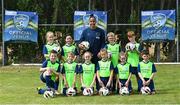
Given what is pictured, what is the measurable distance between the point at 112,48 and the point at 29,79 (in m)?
4.23

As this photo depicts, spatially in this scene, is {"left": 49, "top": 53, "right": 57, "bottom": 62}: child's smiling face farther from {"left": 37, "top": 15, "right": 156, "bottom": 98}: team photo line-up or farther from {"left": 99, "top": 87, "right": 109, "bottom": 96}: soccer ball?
{"left": 99, "top": 87, "right": 109, "bottom": 96}: soccer ball

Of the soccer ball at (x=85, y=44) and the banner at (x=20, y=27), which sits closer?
the soccer ball at (x=85, y=44)

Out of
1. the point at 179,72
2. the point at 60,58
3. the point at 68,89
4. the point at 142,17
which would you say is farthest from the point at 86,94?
the point at 142,17

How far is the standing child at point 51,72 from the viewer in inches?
502

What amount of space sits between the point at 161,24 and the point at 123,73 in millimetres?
8711

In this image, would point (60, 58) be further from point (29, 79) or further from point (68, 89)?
point (29, 79)

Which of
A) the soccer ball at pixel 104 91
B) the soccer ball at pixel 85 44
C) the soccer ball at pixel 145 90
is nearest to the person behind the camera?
the soccer ball at pixel 104 91

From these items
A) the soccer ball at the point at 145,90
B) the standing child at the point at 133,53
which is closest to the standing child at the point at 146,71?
the soccer ball at the point at 145,90

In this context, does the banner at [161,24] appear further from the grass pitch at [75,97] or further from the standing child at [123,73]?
the standing child at [123,73]

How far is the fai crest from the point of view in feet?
70.3

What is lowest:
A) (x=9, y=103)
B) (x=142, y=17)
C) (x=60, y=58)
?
(x=9, y=103)

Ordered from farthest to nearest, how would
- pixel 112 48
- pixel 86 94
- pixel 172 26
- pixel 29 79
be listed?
pixel 172 26, pixel 29 79, pixel 112 48, pixel 86 94

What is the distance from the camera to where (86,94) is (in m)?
12.7

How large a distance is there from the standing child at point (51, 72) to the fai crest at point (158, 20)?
30.1 ft
